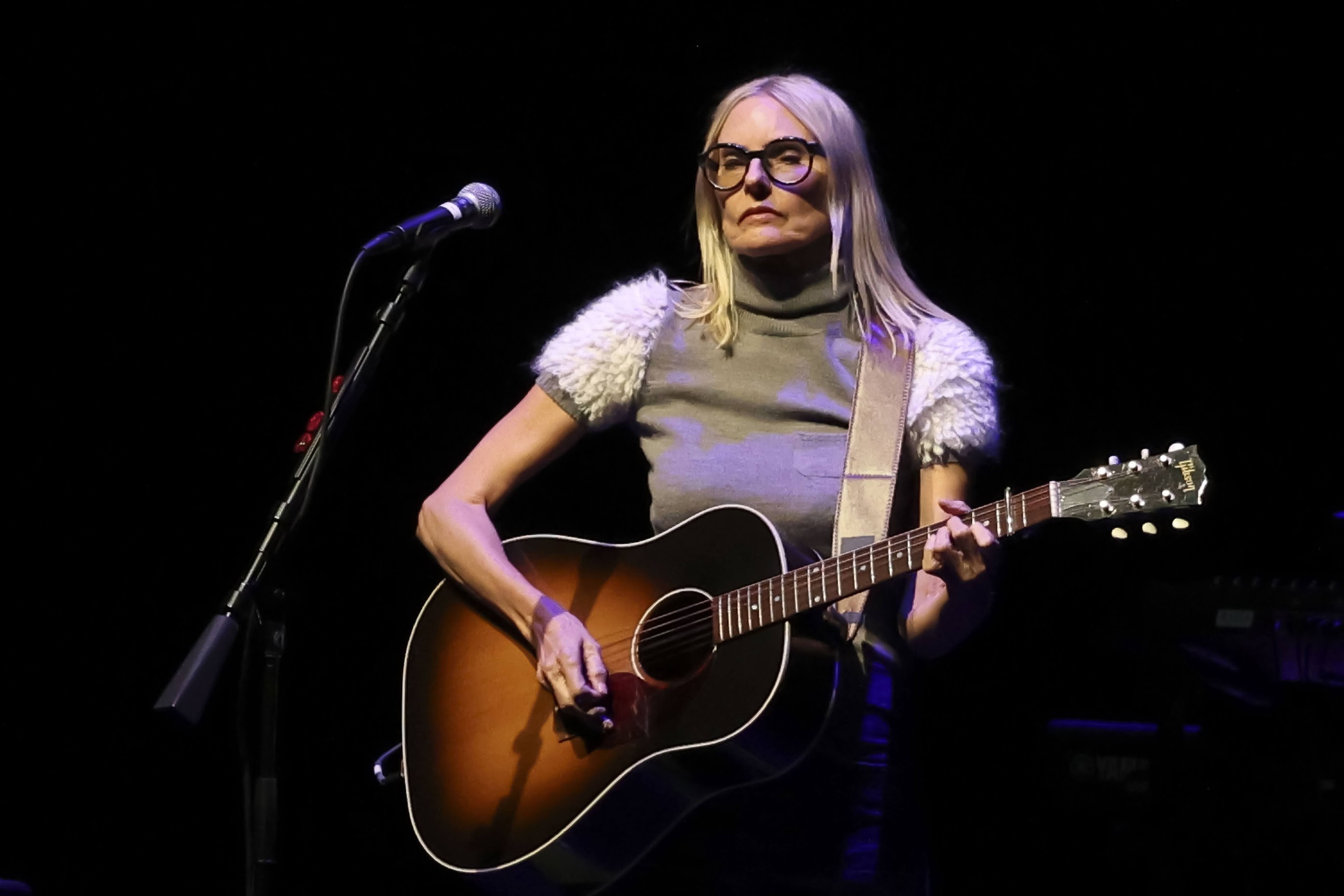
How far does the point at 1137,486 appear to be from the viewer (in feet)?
6.97

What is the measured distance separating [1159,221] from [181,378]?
2864 millimetres

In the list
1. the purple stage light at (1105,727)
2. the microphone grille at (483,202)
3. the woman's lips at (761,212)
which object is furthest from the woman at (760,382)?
the purple stage light at (1105,727)

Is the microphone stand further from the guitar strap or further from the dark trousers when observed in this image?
the guitar strap

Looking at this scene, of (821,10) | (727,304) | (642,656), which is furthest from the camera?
(821,10)

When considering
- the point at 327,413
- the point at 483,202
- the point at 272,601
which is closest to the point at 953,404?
the point at 483,202

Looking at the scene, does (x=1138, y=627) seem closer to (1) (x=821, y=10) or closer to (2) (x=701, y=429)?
(2) (x=701, y=429)

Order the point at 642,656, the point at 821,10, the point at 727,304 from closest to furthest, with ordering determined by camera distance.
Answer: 1. the point at 642,656
2. the point at 727,304
3. the point at 821,10

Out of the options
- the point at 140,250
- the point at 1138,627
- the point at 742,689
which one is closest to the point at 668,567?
the point at 742,689

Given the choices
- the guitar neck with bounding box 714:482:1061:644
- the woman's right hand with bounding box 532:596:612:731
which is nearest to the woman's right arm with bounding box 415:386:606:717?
the woman's right hand with bounding box 532:596:612:731

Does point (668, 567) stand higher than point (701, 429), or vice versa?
point (701, 429)

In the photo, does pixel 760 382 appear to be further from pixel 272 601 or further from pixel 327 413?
pixel 272 601

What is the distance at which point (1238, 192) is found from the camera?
3531mm

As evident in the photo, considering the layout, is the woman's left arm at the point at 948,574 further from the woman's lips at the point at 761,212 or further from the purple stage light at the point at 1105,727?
the purple stage light at the point at 1105,727

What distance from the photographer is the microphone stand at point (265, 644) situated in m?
2.13
